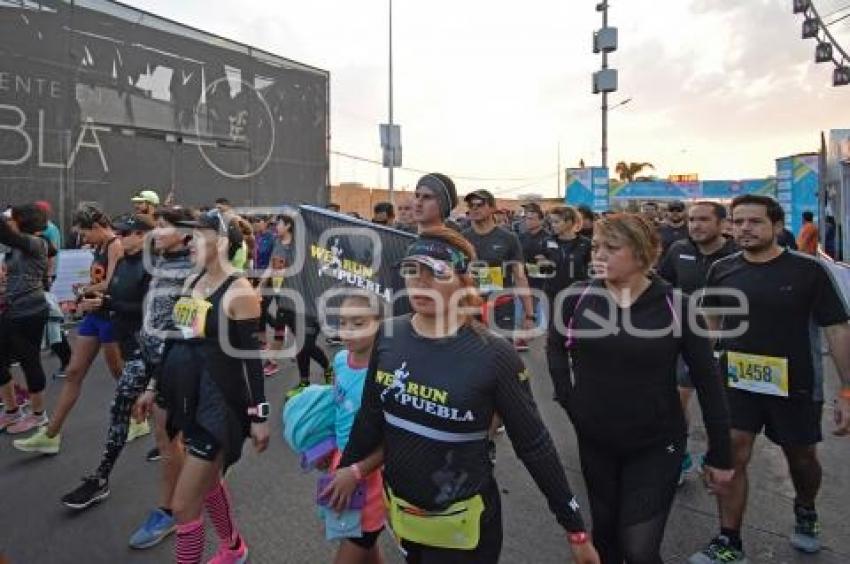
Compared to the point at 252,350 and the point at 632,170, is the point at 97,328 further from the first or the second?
the point at 632,170

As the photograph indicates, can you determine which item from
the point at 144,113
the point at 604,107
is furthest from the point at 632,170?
the point at 144,113

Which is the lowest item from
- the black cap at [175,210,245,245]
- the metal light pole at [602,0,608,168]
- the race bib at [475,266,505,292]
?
the race bib at [475,266,505,292]

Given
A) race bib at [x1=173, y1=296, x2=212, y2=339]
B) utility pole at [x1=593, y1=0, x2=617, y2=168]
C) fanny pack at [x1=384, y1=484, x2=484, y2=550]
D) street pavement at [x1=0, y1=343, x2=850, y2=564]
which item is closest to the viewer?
fanny pack at [x1=384, y1=484, x2=484, y2=550]

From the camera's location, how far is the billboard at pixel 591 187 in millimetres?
23266

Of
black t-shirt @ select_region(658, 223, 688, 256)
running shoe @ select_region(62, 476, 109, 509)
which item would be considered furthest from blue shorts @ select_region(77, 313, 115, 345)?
black t-shirt @ select_region(658, 223, 688, 256)

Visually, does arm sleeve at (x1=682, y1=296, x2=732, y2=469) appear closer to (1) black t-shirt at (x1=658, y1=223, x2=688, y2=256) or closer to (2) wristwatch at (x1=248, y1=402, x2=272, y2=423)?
(2) wristwatch at (x1=248, y1=402, x2=272, y2=423)

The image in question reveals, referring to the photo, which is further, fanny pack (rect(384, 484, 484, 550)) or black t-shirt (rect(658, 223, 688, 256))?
black t-shirt (rect(658, 223, 688, 256))

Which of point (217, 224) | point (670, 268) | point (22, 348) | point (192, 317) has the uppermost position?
point (217, 224)

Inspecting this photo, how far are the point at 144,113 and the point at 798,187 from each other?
17.8 meters

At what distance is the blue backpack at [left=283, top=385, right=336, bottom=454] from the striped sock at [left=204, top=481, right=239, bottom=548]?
2.90ft

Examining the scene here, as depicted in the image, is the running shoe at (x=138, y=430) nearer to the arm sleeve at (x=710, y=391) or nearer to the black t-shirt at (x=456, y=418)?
the black t-shirt at (x=456, y=418)

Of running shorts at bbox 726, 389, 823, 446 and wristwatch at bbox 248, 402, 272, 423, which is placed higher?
wristwatch at bbox 248, 402, 272, 423

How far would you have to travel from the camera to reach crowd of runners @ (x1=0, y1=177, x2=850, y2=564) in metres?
2.06

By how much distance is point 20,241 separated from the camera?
550 centimetres
